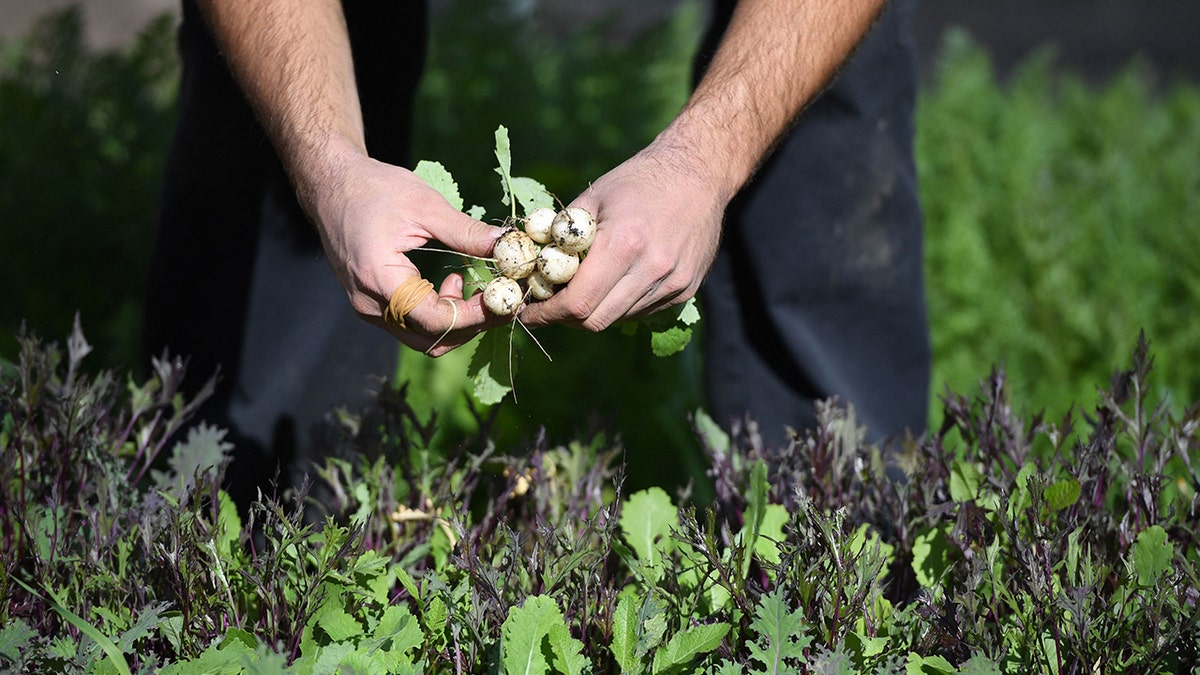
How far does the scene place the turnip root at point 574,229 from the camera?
141 centimetres

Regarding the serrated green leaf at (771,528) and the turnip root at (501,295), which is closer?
the turnip root at (501,295)

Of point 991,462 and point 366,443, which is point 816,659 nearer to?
point 991,462

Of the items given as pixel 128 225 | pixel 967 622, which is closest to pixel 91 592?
pixel 967 622

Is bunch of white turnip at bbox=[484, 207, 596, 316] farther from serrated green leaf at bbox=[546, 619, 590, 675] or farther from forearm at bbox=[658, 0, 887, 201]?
serrated green leaf at bbox=[546, 619, 590, 675]

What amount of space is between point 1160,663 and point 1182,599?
3.8 inches

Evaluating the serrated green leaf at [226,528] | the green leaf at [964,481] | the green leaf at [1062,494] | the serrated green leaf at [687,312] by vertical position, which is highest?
the serrated green leaf at [687,312]

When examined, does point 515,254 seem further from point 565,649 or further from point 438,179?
point 565,649

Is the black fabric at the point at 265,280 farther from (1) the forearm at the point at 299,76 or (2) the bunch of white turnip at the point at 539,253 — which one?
(2) the bunch of white turnip at the point at 539,253

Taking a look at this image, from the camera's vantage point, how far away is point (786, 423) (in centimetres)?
276

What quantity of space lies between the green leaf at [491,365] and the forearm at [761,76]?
1.28 ft

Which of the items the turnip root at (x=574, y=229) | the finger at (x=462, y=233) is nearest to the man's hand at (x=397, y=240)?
the finger at (x=462, y=233)

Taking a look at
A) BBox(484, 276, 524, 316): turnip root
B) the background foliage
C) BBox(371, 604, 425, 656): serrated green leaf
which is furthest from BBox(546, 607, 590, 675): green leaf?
the background foliage

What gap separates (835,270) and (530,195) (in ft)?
4.16

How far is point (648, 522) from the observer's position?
64.4 inches
